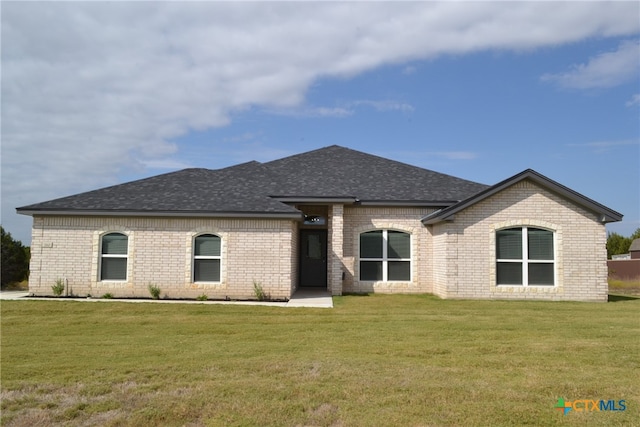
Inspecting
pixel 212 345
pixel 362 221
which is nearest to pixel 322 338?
pixel 212 345

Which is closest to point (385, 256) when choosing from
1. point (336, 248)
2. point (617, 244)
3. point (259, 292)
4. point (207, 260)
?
point (336, 248)

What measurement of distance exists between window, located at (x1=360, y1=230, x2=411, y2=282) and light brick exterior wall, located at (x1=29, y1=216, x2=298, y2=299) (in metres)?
3.20

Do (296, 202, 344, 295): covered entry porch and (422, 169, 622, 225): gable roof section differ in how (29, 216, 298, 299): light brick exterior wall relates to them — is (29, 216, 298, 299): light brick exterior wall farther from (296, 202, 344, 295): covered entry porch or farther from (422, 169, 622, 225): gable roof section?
(422, 169, 622, 225): gable roof section

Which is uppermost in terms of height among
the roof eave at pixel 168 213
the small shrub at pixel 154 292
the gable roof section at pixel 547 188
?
the gable roof section at pixel 547 188

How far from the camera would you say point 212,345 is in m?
8.62

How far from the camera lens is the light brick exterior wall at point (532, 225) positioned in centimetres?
1578

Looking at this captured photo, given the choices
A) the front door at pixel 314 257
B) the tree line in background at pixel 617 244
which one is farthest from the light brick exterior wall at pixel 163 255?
the tree line in background at pixel 617 244

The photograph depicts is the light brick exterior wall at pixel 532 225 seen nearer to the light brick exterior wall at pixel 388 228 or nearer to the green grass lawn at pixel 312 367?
the light brick exterior wall at pixel 388 228

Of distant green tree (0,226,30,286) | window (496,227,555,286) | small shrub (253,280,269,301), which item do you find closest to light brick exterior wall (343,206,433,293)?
window (496,227,555,286)

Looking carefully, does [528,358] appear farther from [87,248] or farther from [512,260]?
[87,248]

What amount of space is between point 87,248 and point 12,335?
678 cm

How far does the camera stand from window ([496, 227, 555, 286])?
52.1 feet

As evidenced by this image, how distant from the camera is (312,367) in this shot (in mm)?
7062

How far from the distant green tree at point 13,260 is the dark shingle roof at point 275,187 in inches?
191
